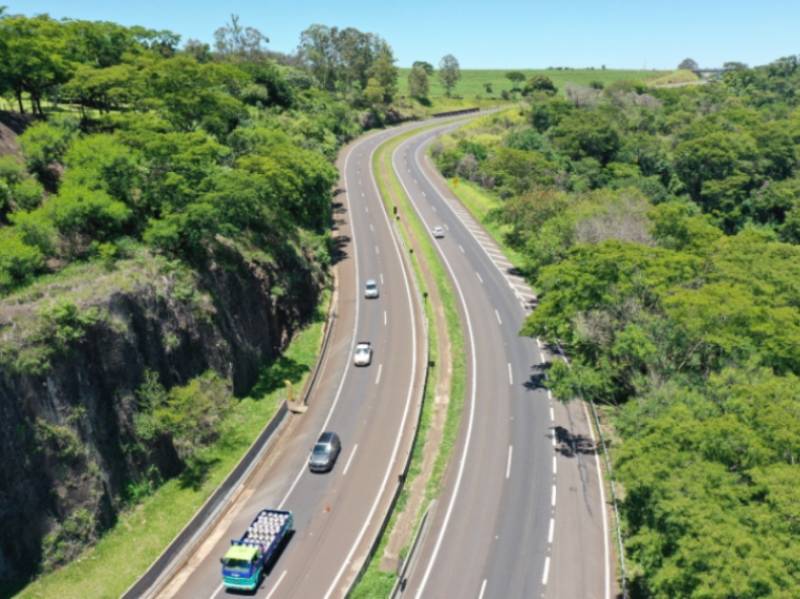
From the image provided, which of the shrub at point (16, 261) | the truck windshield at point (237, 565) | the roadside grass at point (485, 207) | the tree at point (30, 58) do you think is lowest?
the truck windshield at point (237, 565)

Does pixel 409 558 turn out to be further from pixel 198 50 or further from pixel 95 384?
pixel 198 50

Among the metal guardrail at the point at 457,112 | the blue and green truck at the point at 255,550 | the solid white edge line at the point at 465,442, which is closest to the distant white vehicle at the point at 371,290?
the solid white edge line at the point at 465,442

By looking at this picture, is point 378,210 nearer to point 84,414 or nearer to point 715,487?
point 84,414

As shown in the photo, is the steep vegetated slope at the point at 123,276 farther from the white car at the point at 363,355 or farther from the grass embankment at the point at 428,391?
the grass embankment at the point at 428,391

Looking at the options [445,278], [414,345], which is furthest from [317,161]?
[414,345]

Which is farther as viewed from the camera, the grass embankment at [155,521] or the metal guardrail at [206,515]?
the metal guardrail at [206,515]

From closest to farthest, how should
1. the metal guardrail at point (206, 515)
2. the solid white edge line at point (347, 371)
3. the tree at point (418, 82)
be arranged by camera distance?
the metal guardrail at point (206, 515)
the solid white edge line at point (347, 371)
the tree at point (418, 82)

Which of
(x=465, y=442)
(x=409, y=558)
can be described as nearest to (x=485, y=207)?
(x=465, y=442)
